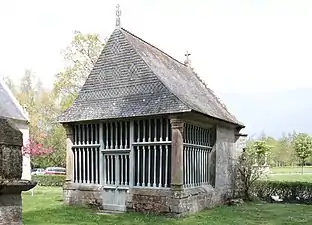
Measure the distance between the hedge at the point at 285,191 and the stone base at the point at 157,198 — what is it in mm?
4985

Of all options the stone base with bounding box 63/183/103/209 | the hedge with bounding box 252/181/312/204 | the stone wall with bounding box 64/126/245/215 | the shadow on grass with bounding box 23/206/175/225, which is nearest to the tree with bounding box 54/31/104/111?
the stone wall with bounding box 64/126/245/215

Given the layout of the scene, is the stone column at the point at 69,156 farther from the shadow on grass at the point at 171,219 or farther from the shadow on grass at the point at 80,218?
the shadow on grass at the point at 80,218

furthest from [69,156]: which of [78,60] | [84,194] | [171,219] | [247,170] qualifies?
[78,60]

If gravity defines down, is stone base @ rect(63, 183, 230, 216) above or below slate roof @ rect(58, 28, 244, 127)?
below

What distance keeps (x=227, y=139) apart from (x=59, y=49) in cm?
1558

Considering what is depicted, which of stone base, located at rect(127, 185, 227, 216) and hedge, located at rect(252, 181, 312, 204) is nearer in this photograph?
stone base, located at rect(127, 185, 227, 216)

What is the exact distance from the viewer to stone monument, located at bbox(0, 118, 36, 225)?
5.66 feet

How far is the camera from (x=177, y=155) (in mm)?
12977

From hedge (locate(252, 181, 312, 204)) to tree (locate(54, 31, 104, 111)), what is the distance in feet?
45.6

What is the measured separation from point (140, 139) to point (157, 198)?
2108 mm

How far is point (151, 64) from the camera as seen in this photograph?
1521 cm

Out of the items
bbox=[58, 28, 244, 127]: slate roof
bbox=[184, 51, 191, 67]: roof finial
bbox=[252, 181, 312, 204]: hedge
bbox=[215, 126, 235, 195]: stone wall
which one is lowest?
bbox=[252, 181, 312, 204]: hedge

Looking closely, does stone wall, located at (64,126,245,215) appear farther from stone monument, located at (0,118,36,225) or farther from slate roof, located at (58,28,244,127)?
stone monument, located at (0,118,36,225)

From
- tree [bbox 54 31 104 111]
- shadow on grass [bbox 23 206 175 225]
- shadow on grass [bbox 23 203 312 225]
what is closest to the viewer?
shadow on grass [bbox 23 206 175 225]
